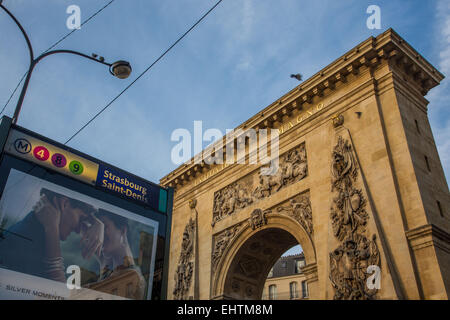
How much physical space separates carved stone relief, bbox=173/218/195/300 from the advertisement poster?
14.0 metres

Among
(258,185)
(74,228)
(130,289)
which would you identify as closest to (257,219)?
(258,185)

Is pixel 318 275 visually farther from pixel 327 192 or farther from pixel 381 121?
pixel 381 121

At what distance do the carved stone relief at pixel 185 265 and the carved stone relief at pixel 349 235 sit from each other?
906 cm

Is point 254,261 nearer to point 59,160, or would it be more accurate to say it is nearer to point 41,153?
point 59,160

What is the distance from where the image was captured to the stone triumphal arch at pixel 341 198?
14.2 metres

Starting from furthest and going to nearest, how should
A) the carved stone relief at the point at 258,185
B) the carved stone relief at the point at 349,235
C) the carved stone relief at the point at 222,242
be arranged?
the carved stone relief at the point at 222,242 → the carved stone relief at the point at 258,185 → the carved stone relief at the point at 349,235

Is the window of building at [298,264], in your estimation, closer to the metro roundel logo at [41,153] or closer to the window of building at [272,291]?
the window of building at [272,291]

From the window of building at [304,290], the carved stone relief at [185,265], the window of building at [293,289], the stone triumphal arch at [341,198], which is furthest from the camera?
the window of building at [293,289]

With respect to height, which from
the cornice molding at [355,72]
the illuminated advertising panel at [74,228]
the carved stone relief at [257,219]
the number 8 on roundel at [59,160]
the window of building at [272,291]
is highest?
the cornice molding at [355,72]

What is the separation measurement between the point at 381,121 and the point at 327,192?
336cm

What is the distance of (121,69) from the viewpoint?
1138 cm

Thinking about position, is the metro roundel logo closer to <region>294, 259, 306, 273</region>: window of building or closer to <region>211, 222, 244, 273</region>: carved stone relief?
<region>211, 222, 244, 273</region>: carved stone relief

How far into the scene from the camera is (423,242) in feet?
45.0

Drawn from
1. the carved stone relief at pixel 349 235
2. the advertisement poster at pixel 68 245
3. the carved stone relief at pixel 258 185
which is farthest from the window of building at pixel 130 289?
the carved stone relief at pixel 258 185
